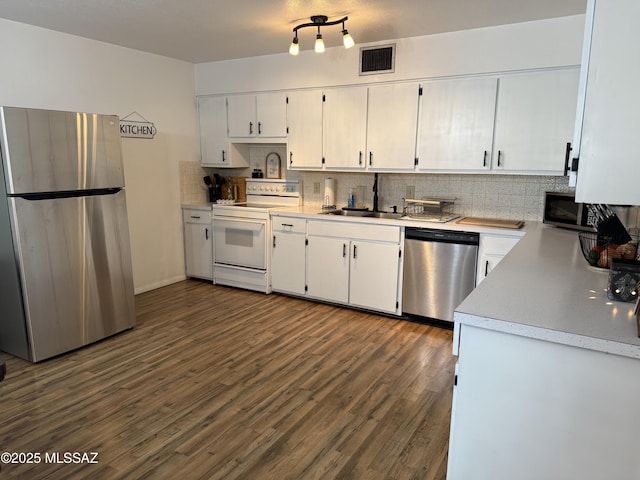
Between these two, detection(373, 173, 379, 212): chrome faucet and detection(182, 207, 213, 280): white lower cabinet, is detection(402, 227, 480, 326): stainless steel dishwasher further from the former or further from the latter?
detection(182, 207, 213, 280): white lower cabinet

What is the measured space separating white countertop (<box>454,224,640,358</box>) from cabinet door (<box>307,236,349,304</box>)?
6.37ft

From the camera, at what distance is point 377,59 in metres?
3.83

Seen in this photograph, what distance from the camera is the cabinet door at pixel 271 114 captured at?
443 centimetres

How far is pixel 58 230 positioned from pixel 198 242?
79.1 inches

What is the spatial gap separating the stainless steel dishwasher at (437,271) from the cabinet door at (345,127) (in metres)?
0.96

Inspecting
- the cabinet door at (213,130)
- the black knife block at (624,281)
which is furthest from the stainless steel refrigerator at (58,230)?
the black knife block at (624,281)

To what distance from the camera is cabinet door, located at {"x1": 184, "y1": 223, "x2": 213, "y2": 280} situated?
488 centimetres

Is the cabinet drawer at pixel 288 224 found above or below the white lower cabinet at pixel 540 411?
above

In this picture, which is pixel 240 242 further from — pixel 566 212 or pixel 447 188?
pixel 566 212

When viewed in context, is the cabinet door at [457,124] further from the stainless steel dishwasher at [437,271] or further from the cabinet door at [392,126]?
the stainless steel dishwasher at [437,271]

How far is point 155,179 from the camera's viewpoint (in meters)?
4.63

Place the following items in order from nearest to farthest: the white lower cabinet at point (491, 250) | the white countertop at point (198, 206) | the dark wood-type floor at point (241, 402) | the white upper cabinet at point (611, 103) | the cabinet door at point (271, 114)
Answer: the white upper cabinet at point (611, 103)
the dark wood-type floor at point (241, 402)
the white lower cabinet at point (491, 250)
the cabinet door at point (271, 114)
the white countertop at point (198, 206)

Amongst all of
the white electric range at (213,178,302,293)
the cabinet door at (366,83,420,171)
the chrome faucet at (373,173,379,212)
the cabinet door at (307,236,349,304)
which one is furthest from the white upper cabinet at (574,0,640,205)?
the white electric range at (213,178,302,293)

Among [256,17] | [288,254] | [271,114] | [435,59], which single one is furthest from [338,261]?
[256,17]
